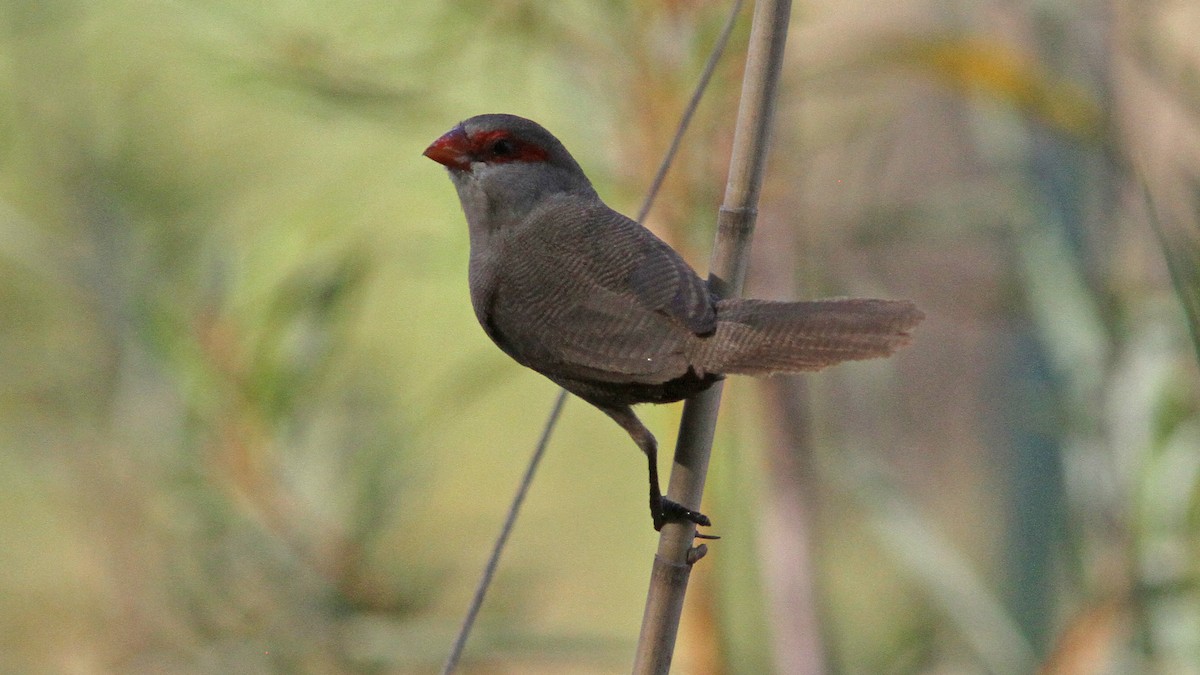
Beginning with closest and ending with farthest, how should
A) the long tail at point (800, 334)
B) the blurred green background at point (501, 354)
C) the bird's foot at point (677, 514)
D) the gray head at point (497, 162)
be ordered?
the long tail at point (800, 334) < the bird's foot at point (677, 514) < the gray head at point (497, 162) < the blurred green background at point (501, 354)

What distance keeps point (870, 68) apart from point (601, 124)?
1.61 ft

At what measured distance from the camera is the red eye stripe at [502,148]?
134cm

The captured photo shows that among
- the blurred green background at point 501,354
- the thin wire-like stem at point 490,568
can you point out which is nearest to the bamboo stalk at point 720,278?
the thin wire-like stem at point 490,568

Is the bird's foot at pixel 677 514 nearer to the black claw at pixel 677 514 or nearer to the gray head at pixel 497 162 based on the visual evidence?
the black claw at pixel 677 514

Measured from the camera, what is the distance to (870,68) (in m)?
2.16

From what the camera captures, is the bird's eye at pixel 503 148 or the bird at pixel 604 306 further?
the bird's eye at pixel 503 148

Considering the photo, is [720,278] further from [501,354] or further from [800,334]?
[501,354]

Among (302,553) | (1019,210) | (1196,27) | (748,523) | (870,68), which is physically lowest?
(302,553)

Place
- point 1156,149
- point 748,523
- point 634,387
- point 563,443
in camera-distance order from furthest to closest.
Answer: point 563,443
point 748,523
point 1156,149
point 634,387

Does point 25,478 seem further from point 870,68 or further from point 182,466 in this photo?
point 870,68

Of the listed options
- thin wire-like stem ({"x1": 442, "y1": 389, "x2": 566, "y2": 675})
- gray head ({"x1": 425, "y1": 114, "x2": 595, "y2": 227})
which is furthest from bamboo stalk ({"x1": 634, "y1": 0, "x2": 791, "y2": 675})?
gray head ({"x1": 425, "y1": 114, "x2": 595, "y2": 227})

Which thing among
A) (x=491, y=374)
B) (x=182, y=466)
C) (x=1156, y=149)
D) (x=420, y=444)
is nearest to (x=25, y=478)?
(x=182, y=466)

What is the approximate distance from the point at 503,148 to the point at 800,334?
439mm

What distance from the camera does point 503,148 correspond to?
135cm
